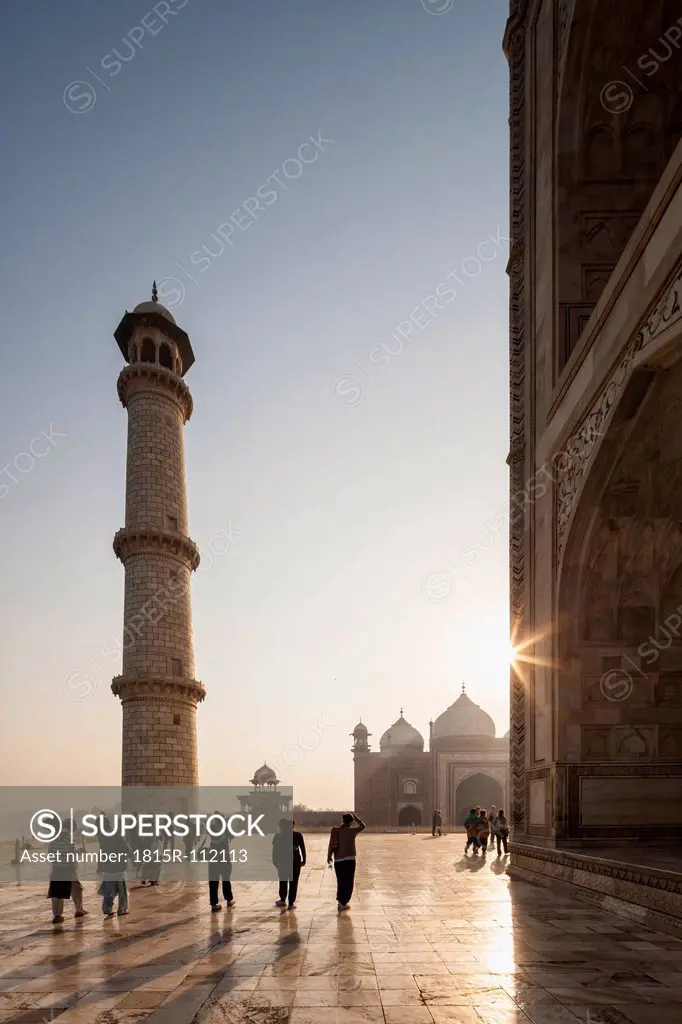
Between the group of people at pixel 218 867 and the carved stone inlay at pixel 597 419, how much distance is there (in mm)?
5434

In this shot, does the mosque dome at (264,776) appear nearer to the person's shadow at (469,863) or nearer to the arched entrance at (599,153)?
the person's shadow at (469,863)

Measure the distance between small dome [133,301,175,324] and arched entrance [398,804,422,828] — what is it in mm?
41832

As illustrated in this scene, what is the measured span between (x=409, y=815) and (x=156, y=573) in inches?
1599

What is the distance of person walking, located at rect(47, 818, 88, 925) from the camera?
10773 mm

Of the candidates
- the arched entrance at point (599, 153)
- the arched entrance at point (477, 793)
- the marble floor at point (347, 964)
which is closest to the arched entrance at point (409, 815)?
the arched entrance at point (477, 793)

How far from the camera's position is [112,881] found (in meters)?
11.6

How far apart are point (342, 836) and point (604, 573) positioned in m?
5.52

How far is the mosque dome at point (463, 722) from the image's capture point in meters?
63.2

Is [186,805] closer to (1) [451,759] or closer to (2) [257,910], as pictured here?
(2) [257,910]

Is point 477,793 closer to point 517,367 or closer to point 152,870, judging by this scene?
point 152,870

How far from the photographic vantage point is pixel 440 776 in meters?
60.0

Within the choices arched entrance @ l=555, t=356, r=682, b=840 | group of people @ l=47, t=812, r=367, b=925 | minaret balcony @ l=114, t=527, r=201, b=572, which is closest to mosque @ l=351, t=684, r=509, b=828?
minaret balcony @ l=114, t=527, r=201, b=572

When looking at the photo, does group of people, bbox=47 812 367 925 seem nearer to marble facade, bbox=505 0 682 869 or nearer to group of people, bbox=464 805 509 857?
marble facade, bbox=505 0 682 869


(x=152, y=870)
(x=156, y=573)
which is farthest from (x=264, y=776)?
(x=152, y=870)
